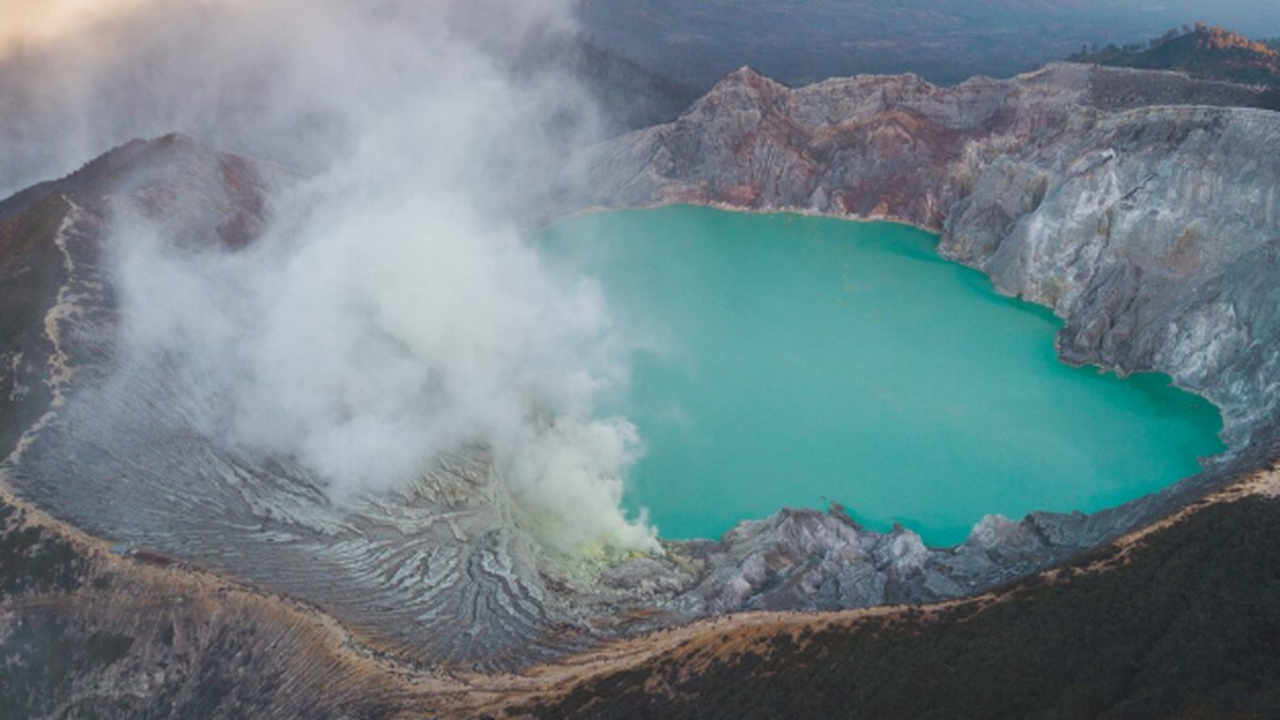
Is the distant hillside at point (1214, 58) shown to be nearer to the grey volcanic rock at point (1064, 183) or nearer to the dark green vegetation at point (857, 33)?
the grey volcanic rock at point (1064, 183)

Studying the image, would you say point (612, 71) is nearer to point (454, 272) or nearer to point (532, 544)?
point (454, 272)

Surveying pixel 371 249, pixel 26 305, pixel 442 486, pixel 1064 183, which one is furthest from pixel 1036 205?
pixel 26 305

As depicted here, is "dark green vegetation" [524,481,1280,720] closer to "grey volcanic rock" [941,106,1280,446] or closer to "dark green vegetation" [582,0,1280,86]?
"grey volcanic rock" [941,106,1280,446]

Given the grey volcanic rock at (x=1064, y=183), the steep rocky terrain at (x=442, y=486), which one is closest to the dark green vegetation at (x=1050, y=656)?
the steep rocky terrain at (x=442, y=486)

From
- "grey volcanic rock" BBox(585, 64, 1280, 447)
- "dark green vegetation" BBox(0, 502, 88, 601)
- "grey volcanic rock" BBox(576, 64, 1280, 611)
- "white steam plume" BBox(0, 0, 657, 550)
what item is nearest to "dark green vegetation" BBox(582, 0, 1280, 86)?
"grey volcanic rock" BBox(585, 64, 1280, 447)

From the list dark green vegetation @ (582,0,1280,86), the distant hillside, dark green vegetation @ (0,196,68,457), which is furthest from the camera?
dark green vegetation @ (582,0,1280,86)

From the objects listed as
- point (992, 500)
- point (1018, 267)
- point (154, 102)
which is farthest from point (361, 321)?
point (154, 102)

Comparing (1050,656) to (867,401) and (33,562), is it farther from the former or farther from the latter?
(33,562)
